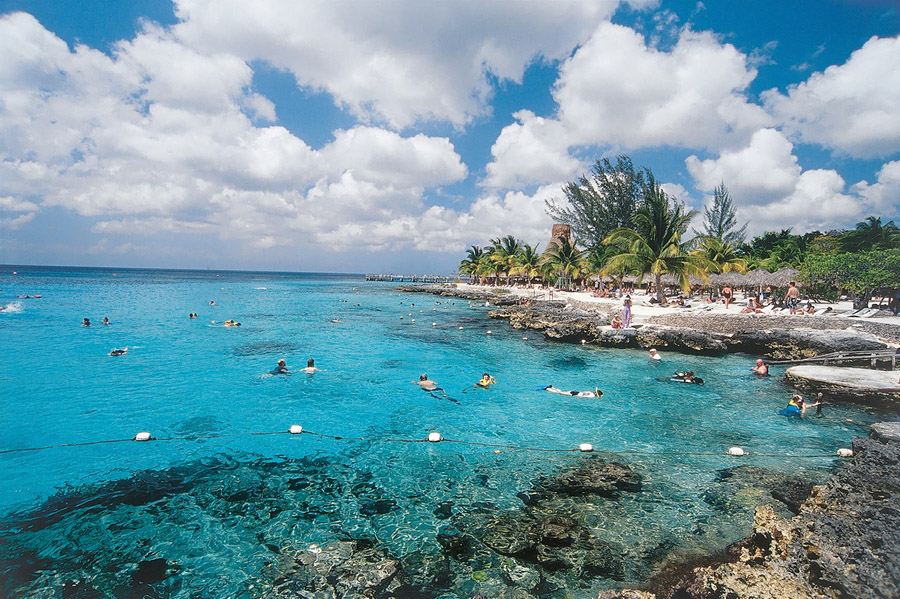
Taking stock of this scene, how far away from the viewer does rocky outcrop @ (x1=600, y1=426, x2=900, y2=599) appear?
4.95 m

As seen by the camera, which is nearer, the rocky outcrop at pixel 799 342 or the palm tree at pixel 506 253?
the rocky outcrop at pixel 799 342

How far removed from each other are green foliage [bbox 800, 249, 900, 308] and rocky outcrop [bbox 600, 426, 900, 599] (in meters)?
24.0

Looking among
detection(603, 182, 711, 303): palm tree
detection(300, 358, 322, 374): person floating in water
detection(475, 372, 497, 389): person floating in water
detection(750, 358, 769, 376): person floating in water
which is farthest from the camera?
detection(603, 182, 711, 303): palm tree

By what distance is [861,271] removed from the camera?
24.9 meters

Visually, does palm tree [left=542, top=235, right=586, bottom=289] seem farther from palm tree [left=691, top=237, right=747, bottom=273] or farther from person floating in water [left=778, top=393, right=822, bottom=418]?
person floating in water [left=778, top=393, right=822, bottom=418]

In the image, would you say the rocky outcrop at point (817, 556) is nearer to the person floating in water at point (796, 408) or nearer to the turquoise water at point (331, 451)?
the turquoise water at point (331, 451)

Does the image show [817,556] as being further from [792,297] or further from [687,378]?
[792,297]

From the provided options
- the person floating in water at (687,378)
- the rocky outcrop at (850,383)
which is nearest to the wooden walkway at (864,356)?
the rocky outcrop at (850,383)

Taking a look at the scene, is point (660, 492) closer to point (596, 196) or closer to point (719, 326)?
point (719, 326)

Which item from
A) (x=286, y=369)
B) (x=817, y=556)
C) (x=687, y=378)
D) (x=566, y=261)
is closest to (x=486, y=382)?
(x=687, y=378)

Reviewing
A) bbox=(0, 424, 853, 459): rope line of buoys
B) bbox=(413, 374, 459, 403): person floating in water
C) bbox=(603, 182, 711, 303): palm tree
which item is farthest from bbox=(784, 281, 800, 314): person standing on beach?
bbox=(413, 374, 459, 403): person floating in water

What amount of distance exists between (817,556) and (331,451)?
370 inches

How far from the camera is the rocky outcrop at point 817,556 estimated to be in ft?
16.3

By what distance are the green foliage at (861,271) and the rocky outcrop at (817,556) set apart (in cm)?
2396
